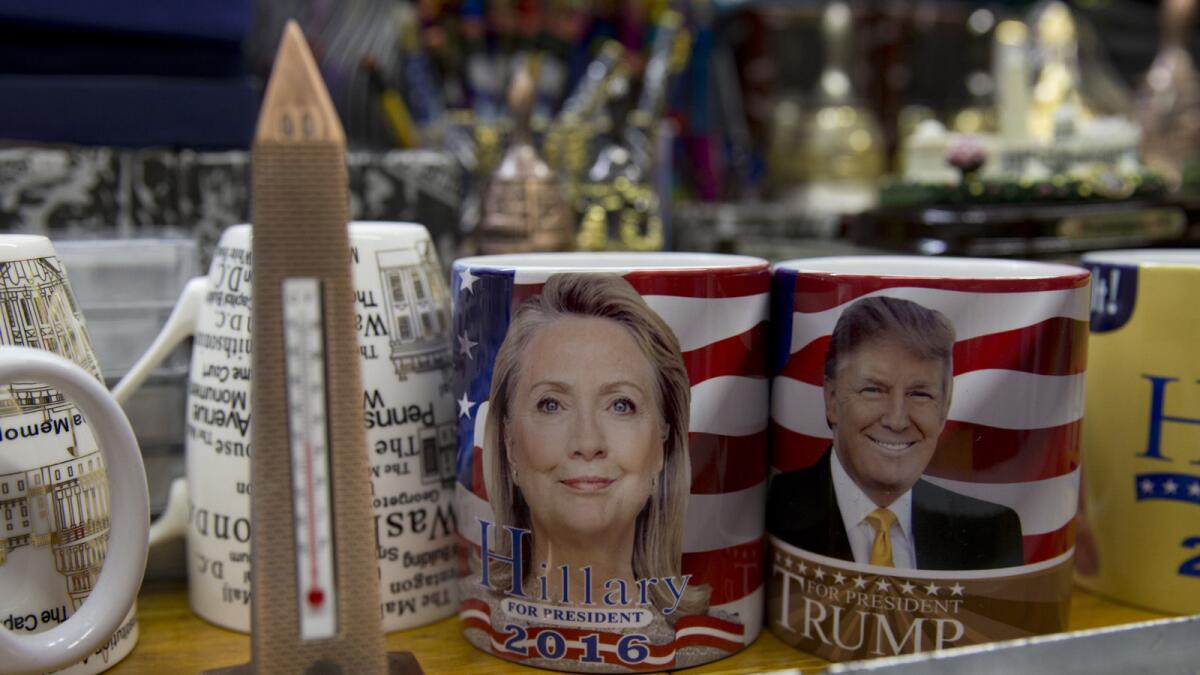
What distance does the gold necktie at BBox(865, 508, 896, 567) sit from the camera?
45 centimetres

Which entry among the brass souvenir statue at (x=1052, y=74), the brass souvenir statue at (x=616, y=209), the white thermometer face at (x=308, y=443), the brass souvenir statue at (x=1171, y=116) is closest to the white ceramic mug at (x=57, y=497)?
the white thermometer face at (x=308, y=443)

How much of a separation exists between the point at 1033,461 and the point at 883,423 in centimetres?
7

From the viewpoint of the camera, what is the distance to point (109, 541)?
0.42m

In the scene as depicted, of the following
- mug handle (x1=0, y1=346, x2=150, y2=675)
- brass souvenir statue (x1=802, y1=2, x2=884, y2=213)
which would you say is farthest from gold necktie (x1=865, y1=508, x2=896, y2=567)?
brass souvenir statue (x1=802, y1=2, x2=884, y2=213)

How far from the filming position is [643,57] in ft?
5.32

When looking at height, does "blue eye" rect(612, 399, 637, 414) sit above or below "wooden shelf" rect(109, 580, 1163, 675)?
above

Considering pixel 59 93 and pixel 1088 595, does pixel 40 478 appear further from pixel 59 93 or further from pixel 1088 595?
pixel 1088 595

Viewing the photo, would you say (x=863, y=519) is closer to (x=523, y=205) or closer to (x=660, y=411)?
(x=660, y=411)

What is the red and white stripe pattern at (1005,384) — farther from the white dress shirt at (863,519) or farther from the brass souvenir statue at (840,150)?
the brass souvenir statue at (840,150)

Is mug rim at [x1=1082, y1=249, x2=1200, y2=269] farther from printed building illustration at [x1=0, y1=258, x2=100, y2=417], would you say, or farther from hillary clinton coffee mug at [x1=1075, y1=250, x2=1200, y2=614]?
printed building illustration at [x1=0, y1=258, x2=100, y2=417]

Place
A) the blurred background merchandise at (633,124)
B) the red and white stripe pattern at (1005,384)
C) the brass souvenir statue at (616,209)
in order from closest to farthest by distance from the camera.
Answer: the red and white stripe pattern at (1005,384) < the blurred background merchandise at (633,124) < the brass souvenir statue at (616,209)

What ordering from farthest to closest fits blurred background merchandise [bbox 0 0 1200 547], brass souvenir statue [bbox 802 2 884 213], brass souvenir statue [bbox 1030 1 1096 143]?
brass souvenir statue [bbox 802 2 884 213], brass souvenir statue [bbox 1030 1 1096 143], blurred background merchandise [bbox 0 0 1200 547]

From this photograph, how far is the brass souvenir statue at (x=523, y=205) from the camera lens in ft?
2.86

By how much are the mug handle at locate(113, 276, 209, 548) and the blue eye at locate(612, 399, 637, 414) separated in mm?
239
